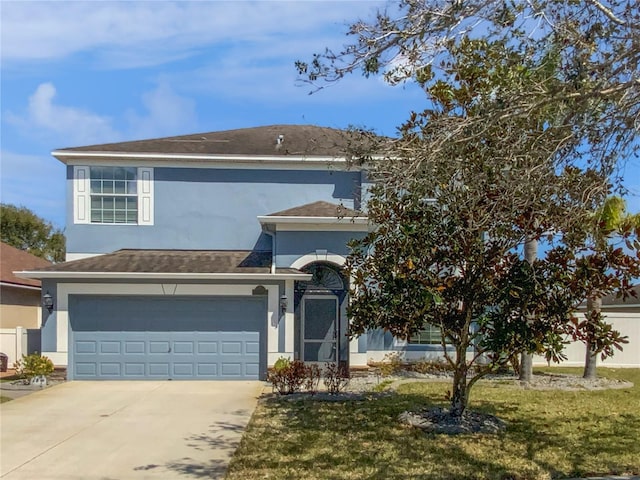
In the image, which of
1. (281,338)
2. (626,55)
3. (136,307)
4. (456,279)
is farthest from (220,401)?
(626,55)

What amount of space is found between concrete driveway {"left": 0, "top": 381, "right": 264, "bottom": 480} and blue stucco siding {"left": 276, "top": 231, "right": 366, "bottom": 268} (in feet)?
12.5

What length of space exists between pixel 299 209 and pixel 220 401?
20.7 feet

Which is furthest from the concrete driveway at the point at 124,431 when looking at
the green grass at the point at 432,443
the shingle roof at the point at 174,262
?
the shingle roof at the point at 174,262

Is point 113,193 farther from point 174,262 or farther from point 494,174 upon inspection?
point 494,174

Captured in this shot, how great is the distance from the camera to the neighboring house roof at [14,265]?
69.9 ft

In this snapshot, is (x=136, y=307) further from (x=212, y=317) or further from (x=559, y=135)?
(x=559, y=135)

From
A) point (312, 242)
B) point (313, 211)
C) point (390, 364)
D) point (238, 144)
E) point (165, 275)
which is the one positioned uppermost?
point (238, 144)

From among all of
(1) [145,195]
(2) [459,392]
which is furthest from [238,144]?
(2) [459,392]

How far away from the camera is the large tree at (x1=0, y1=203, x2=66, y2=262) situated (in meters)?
41.7

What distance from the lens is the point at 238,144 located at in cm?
1912

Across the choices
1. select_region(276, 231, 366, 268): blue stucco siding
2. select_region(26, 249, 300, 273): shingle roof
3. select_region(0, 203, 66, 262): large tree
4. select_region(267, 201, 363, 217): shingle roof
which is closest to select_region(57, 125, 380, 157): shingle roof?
select_region(267, 201, 363, 217): shingle roof

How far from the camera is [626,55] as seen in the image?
6285mm

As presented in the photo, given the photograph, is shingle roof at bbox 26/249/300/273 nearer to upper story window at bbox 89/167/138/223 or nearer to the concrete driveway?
upper story window at bbox 89/167/138/223

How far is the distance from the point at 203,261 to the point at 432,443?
9.78 m
